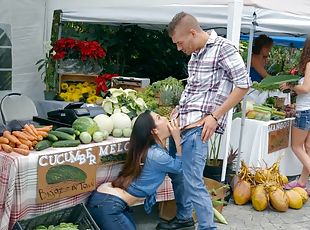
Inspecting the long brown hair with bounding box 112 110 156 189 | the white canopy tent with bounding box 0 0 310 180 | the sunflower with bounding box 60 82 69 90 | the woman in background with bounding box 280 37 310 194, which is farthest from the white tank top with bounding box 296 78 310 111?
the sunflower with bounding box 60 82 69 90

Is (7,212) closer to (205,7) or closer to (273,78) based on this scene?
(205,7)

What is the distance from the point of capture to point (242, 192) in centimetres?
511

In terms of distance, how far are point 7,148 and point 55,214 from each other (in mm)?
580

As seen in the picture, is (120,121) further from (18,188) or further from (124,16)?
(124,16)

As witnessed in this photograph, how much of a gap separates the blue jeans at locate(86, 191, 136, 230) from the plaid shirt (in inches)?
30.0

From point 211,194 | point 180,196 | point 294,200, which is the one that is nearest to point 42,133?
point 180,196

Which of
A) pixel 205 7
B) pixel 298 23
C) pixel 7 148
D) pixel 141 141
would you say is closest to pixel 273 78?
pixel 298 23

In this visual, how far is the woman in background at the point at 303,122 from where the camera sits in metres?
5.40

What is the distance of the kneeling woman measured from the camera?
3740 millimetres

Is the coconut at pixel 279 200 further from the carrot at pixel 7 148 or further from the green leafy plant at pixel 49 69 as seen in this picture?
the green leafy plant at pixel 49 69

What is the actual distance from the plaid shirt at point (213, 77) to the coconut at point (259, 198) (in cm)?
150

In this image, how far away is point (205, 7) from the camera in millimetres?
4750

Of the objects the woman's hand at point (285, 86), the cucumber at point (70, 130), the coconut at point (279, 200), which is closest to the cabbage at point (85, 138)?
the cucumber at point (70, 130)

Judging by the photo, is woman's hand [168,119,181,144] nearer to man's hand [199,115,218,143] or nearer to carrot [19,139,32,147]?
man's hand [199,115,218,143]
